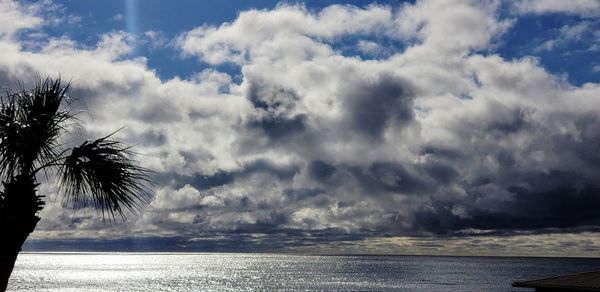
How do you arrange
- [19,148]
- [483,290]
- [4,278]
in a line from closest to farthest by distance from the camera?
[4,278] < [19,148] < [483,290]

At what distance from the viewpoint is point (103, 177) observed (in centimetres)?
984

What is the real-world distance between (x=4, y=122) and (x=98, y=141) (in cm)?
155

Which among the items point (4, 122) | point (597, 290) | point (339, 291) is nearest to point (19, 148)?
point (4, 122)

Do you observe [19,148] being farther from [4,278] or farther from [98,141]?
[4,278]

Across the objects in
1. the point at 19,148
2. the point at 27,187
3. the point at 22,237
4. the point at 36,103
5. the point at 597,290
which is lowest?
the point at 597,290

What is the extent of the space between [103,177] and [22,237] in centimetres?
162

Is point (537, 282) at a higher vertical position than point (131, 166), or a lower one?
lower

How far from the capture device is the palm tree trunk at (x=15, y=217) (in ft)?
28.6

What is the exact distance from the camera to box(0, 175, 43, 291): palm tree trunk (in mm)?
8727

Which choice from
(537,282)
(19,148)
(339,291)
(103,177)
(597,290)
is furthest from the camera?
(339,291)

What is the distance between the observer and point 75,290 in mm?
145125

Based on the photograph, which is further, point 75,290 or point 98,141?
point 75,290

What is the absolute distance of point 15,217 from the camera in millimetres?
8922

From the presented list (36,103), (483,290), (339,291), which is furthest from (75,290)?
(36,103)
